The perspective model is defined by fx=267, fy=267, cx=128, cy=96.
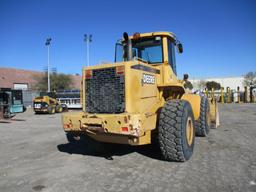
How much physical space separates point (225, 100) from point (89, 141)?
27.4 metres

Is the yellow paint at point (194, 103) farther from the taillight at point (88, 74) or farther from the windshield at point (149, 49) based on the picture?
the taillight at point (88, 74)

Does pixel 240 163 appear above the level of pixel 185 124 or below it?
below

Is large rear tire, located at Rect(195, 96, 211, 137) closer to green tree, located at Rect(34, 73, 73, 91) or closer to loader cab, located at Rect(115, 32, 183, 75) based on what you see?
loader cab, located at Rect(115, 32, 183, 75)

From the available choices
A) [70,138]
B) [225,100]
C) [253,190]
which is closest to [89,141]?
[70,138]

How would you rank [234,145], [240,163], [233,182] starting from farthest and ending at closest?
[234,145]
[240,163]
[233,182]

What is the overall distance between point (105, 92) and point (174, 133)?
5.71ft

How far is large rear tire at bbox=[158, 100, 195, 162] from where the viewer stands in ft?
18.3

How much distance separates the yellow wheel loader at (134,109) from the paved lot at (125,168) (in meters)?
0.53

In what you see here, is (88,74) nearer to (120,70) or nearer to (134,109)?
(120,70)

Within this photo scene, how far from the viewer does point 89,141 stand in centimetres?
874

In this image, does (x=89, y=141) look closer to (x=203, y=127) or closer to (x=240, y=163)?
(x=203, y=127)

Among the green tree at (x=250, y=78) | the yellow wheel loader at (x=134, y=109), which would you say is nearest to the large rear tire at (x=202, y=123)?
the yellow wheel loader at (x=134, y=109)

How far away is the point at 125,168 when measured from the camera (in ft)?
18.1

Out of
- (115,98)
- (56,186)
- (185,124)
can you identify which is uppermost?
(115,98)
